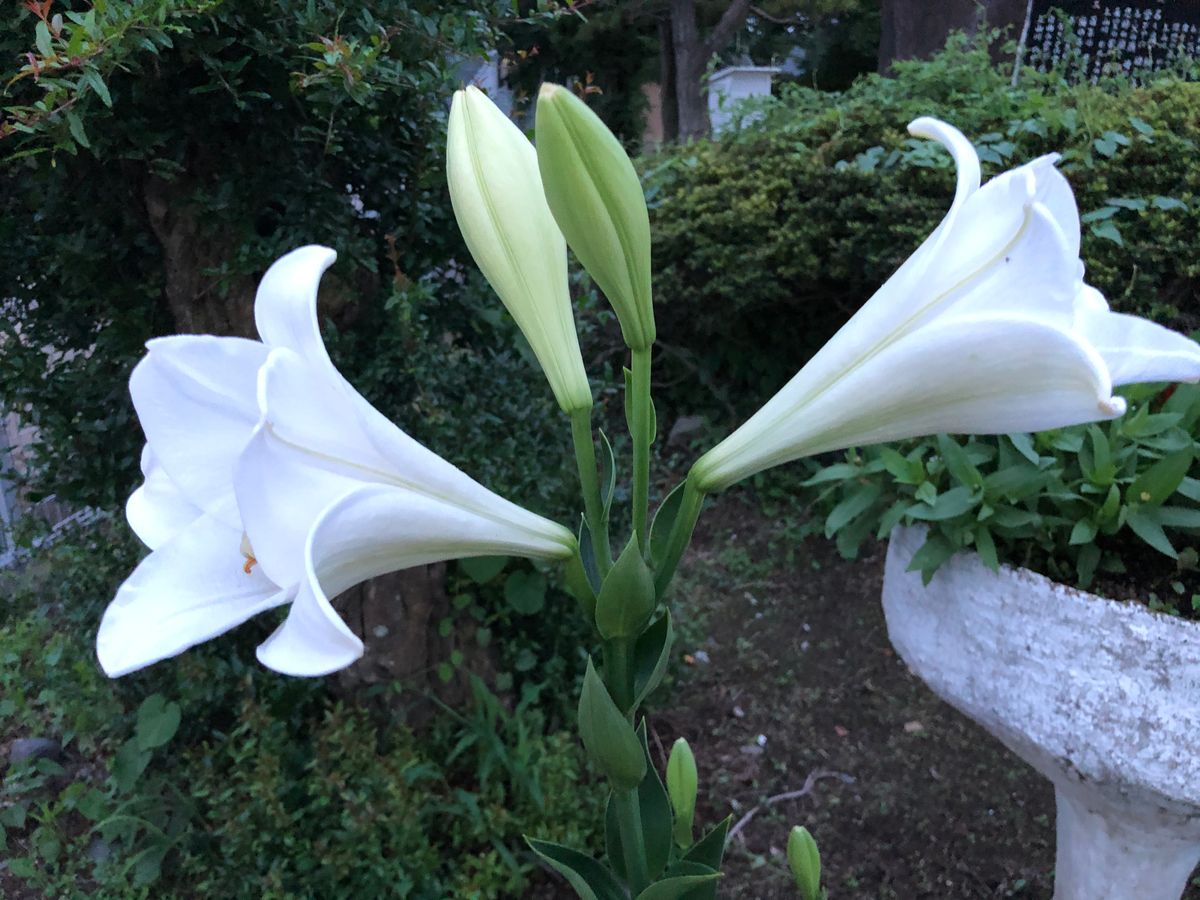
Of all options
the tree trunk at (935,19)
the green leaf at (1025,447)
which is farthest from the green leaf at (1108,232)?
the tree trunk at (935,19)

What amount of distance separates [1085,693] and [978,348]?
65cm

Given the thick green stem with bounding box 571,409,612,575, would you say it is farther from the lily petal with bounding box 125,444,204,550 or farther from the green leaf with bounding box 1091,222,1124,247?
the green leaf with bounding box 1091,222,1124,247

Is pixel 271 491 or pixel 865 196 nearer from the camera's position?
pixel 271 491

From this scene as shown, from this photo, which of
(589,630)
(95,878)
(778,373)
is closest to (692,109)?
(778,373)

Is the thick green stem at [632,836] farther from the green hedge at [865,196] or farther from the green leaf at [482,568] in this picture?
the green hedge at [865,196]

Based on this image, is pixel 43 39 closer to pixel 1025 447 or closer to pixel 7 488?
pixel 7 488

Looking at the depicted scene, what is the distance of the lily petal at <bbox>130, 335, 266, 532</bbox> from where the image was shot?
1.86 ft

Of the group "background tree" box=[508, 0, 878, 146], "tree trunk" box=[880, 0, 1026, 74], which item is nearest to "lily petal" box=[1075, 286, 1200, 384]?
"tree trunk" box=[880, 0, 1026, 74]

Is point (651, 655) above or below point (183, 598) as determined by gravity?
below

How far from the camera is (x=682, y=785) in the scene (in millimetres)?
972

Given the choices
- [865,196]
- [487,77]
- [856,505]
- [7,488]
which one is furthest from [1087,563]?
[487,77]

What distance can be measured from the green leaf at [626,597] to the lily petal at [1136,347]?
344 millimetres

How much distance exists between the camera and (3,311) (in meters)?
1.64

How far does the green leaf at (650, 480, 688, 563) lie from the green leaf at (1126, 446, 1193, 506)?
2.30 feet
